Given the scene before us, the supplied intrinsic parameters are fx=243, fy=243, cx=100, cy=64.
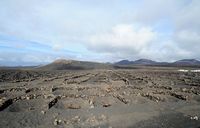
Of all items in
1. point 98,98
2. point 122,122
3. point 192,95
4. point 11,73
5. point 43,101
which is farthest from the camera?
point 11,73

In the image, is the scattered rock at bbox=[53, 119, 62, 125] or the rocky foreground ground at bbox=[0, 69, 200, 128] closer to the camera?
the scattered rock at bbox=[53, 119, 62, 125]

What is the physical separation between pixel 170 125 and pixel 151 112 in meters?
3.65

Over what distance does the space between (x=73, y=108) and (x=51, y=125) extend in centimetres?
456

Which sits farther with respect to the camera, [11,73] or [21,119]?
[11,73]

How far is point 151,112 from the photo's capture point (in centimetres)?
1998

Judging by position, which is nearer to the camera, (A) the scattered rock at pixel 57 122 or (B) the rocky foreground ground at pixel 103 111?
(A) the scattered rock at pixel 57 122

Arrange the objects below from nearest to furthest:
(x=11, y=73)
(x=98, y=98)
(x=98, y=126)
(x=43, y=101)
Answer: (x=98, y=126) → (x=43, y=101) → (x=98, y=98) → (x=11, y=73)

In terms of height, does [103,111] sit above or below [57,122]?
above

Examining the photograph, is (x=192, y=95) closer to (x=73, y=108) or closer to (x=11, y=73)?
(x=73, y=108)

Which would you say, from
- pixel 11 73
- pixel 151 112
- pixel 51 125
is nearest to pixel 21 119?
pixel 51 125

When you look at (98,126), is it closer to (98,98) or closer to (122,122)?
(122,122)

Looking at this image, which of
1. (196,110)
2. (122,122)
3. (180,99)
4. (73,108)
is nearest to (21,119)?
(73,108)

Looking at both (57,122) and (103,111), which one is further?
(103,111)

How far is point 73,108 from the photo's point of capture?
20.6 meters
